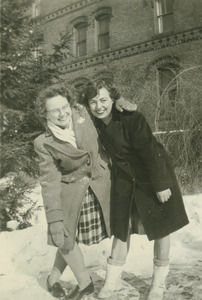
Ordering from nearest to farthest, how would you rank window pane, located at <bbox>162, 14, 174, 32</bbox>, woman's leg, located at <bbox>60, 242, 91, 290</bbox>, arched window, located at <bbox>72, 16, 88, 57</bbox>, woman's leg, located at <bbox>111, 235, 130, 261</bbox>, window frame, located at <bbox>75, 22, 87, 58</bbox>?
1. woman's leg, located at <bbox>60, 242, 91, 290</bbox>
2. woman's leg, located at <bbox>111, 235, 130, 261</bbox>
3. window pane, located at <bbox>162, 14, 174, 32</bbox>
4. arched window, located at <bbox>72, 16, 88, 57</bbox>
5. window frame, located at <bbox>75, 22, 87, 58</bbox>

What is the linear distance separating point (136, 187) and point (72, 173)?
51 centimetres

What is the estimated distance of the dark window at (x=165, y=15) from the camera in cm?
1315

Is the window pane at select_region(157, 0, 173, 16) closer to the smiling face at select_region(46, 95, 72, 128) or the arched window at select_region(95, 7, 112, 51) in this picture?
the arched window at select_region(95, 7, 112, 51)

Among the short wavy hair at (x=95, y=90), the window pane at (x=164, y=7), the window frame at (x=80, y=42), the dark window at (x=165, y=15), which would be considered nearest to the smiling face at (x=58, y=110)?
the short wavy hair at (x=95, y=90)

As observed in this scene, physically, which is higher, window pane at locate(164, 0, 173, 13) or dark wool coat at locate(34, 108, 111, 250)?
window pane at locate(164, 0, 173, 13)

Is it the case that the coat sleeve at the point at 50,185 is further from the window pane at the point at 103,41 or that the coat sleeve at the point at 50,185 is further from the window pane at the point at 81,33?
the window pane at the point at 81,33

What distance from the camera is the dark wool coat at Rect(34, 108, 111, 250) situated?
2391 millimetres

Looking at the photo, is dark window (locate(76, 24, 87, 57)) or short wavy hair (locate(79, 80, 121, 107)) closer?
short wavy hair (locate(79, 80, 121, 107))

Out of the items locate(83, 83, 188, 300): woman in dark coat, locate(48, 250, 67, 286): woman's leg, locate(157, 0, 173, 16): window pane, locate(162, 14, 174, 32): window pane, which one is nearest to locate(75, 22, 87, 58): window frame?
locate(157, 0, 173, 16): window pane

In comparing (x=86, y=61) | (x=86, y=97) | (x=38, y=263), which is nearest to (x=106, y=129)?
(x=86, y=97)

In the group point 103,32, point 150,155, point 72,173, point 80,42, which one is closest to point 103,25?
point 103,32

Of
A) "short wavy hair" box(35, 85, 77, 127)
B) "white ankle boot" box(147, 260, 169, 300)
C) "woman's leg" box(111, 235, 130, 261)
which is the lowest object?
"white ankle boot" box(147, 260, 169, 300)

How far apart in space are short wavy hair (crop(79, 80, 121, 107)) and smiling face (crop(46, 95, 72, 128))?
0.17 metres

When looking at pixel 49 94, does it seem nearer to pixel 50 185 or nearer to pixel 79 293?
pixel 50 185
